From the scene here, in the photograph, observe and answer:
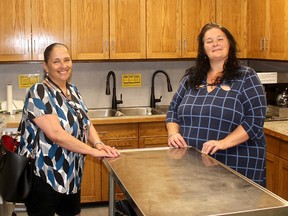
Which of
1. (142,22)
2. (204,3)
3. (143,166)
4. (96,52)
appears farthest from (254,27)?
(143,166)

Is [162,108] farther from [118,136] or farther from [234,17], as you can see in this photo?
[234,17]

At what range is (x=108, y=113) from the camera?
13.4 feet

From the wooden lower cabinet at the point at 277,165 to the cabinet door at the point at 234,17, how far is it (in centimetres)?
117

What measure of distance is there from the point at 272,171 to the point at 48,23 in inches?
84.0

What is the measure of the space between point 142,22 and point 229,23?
2.74 ft

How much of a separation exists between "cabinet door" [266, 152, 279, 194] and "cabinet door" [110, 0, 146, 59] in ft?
4.71

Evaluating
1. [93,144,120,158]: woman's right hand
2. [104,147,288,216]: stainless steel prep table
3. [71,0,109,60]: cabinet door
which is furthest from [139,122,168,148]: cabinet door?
[104,147,288,216]: stainless steel prep table

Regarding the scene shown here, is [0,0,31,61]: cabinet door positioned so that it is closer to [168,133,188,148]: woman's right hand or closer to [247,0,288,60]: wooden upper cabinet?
[168,133,188,148]: woman's right hand

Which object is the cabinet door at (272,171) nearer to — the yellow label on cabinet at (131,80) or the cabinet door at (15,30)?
the yellow label on cabinet at (131,80)

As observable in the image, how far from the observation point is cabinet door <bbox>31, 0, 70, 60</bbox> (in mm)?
3590

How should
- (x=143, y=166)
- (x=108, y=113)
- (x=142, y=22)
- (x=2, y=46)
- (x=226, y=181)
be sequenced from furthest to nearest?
(x=108, y=113), (x=142, y=22), (x=2, y=46), (x=143, y=166), (x=226, y=181)

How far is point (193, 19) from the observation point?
3.92m

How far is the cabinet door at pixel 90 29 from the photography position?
145 inches

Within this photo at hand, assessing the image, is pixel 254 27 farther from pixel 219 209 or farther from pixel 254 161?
pixel 219 209
